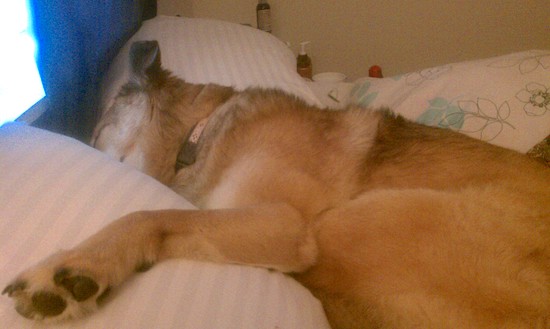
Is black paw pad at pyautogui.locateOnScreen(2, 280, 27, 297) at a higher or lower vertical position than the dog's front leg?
higher

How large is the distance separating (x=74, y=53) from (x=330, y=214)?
3.76 feet

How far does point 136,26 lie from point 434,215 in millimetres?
2021

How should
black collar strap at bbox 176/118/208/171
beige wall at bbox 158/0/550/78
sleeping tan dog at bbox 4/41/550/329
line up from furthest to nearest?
1. beige wall at bbox 158/0/550/78
2. black collar strap at bbox 176/118/208/171
3. sleeping tan dog at bbox 4/41/550/329

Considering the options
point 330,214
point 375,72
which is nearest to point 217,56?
point 330,214

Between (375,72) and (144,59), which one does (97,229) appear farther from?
(375,72)

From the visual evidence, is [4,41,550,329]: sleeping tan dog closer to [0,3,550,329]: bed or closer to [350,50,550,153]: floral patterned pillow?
[0,3,550,329]: bed

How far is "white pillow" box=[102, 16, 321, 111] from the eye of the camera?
2139 millimetres

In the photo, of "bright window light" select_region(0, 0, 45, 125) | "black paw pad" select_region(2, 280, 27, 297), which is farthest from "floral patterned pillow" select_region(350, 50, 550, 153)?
"black paw pad" select_region(2, 280, 27, 297)

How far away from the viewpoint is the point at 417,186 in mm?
1393

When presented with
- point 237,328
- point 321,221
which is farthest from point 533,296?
point 237,328

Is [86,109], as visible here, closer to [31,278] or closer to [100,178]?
[100,178]

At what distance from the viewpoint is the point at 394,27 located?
3676 millimetres

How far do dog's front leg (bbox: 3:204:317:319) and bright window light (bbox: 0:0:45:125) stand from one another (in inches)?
19.4

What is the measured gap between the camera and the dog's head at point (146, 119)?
165cm
